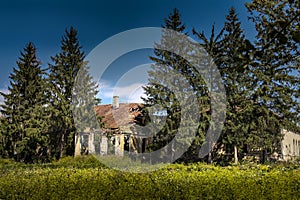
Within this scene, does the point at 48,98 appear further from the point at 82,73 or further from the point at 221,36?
the point at 221,36

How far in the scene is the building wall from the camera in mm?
23878

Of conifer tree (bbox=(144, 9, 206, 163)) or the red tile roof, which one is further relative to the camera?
the red tile roof

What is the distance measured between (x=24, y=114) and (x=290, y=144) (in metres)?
21.8

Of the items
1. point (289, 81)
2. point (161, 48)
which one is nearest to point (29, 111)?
point (161, 48)

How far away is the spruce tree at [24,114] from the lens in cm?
2447

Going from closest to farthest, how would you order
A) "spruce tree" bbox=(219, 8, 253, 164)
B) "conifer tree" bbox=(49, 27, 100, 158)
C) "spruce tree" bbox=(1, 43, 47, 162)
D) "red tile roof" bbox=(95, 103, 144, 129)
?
"spruce tree" bbox=(219, 8, 253, 164) → "spruce tree" bbox=(1, 43, 47, 162) → "conifer tree" bbox=(49, 27, 100, 158) → "red tile roof" bbox=(95, 103, 144, 129)

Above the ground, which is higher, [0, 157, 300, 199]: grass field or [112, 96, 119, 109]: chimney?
[112, 96, 119, 109]: chimney

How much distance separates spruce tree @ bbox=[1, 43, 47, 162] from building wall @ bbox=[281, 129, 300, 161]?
61.1ft

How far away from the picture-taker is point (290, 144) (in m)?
26.0

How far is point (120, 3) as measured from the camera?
13586 millimetres

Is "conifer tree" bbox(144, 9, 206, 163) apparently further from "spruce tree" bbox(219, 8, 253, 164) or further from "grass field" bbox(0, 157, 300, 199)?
"grass field" bbox(0, 157, 300, 199)

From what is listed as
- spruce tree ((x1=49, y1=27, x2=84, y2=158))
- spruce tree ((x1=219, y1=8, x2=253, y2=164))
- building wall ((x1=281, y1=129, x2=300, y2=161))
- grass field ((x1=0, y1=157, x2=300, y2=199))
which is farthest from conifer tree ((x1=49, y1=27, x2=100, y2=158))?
grass field ((x1=0, y1=157, x2=300, y2=199))

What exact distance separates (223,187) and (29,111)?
2141 centimetres

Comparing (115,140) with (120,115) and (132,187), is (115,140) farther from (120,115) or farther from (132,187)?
(132,187)
